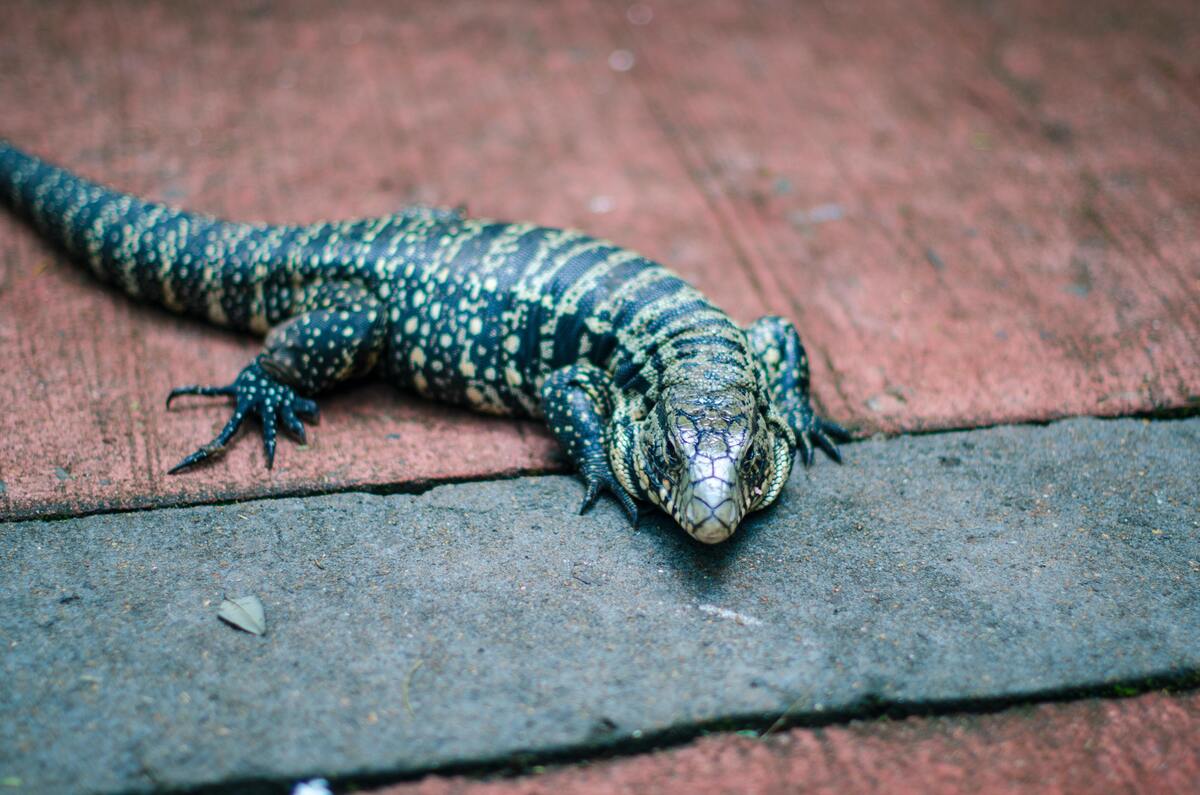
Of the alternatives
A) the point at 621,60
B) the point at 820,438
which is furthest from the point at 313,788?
the point at 621,60

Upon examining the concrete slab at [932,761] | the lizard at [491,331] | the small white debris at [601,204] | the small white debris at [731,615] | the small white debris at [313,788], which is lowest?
the concrete slab at [932,761]

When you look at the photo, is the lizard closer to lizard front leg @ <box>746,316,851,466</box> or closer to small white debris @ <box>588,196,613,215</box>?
lizard front leg @ <box>746,316,851,466</box>

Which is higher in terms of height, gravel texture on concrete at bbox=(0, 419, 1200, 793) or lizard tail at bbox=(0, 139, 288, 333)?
lizard tail at bbox=(0, 139, 288, 333)

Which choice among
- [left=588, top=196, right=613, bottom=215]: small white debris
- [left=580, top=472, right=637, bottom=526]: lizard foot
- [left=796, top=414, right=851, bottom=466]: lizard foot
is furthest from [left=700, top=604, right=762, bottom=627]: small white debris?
[left=588, top=196, right=613, bottom=215]: small white debris

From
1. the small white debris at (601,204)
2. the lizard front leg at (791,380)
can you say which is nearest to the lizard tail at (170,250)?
the small white debris at (601,204)

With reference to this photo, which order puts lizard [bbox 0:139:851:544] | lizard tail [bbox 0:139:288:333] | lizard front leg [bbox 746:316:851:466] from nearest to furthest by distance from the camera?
lizard [bbox 0:139:851:544], lizard front leg [bbox 746:316:851:466], lizard tail [bbox 0:139:288:333]

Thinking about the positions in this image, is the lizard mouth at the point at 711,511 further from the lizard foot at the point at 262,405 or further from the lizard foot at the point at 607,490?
the lizard foot at the point at 262,405

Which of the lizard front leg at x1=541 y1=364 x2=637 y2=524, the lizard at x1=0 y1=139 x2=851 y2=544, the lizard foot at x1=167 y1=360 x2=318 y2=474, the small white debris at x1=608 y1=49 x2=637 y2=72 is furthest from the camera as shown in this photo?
the small white debris at x1=608 y1=49 x2=637 y2=72
